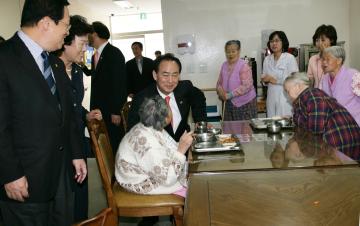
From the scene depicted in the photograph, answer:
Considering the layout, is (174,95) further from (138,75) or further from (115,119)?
(138,75)

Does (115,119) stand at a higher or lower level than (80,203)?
higher

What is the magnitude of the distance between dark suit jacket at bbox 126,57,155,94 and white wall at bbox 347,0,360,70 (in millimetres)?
2768

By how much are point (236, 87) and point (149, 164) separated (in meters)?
2.10

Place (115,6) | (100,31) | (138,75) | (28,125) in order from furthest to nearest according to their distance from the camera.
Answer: (115,6) < (138,75) < (100,31) < (28,125)

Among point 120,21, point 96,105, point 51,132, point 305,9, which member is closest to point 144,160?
point 51,132

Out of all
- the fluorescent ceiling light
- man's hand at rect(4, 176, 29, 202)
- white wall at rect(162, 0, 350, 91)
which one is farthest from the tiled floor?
the fluorescent ceiling light

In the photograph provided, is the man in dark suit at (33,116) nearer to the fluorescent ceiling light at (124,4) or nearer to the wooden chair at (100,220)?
the wooden chair at (100,220)

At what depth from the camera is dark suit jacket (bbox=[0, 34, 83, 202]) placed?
1349 millimetres

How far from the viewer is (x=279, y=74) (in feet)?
12.1

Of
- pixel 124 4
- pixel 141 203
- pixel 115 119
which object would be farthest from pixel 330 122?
pixel 124 4

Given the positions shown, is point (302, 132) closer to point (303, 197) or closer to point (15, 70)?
point (303, 197)

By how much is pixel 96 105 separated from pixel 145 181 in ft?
4.99

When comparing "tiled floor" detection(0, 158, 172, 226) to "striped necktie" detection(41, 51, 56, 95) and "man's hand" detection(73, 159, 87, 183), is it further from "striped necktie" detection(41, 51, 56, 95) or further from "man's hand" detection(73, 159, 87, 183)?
"striped necktie" detection(41, 51, 56, 95)

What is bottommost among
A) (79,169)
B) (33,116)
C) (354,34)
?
(79,169)
